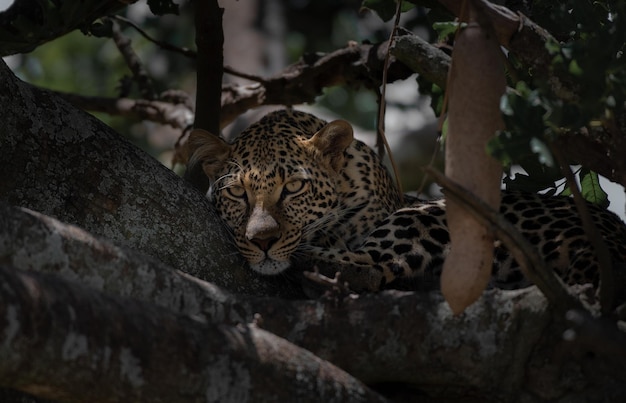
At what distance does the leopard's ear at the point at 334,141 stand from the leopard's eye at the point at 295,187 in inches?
12.7

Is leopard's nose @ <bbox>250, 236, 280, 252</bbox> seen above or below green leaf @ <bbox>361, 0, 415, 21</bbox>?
below

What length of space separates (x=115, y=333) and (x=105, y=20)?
16.7 ft

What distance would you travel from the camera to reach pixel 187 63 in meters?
17.5

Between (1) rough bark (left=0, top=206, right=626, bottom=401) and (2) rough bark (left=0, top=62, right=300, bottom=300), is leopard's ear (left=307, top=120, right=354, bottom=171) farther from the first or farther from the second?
(1) rough bark (left=0, top=206, right=626, bottom=401)

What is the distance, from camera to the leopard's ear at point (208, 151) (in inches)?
276

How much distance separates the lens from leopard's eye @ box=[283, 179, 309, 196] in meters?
6.80

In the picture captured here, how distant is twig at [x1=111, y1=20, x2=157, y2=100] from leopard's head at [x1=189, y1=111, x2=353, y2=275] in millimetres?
2221

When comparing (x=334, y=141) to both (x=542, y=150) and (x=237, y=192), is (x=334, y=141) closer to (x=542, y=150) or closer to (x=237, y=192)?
(x=237, y=192)

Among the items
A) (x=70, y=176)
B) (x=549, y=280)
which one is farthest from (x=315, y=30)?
(x=549, y=280)

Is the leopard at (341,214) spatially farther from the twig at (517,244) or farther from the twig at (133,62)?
the twig at (133,62)

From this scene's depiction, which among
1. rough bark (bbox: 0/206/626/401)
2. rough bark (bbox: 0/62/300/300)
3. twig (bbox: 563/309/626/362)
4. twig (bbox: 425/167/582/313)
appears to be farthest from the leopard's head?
twig (bbox: 563/309/626/362)

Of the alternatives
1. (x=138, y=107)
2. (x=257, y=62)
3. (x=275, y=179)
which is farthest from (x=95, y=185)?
(x=257, y=62)

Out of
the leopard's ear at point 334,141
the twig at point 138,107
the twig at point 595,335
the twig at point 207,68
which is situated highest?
the twig at point 138,107

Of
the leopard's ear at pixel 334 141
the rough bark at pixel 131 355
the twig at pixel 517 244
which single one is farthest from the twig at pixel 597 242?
the leopard's ear at pixel 334 141
